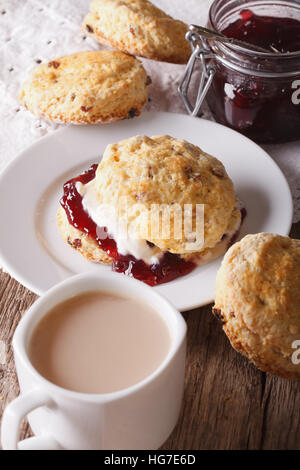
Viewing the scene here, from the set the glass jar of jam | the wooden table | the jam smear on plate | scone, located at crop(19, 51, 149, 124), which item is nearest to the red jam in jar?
A: the glass jar of jam

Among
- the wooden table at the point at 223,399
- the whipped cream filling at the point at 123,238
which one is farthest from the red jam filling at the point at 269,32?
the wooden table at the point at 223,399

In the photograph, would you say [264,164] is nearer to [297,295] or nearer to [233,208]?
[233,208]

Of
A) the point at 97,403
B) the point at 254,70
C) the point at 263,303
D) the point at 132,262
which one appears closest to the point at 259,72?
the point at 254,70

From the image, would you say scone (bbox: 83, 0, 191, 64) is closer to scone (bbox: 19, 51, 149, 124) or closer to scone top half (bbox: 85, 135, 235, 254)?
scone (bbox: 19, 51, 149, 124)

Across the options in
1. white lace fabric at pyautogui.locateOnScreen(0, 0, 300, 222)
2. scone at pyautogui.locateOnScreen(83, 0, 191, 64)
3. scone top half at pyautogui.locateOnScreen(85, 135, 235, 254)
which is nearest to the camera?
scone top half at pyautogui.locateOnScreen(85, 135, 235, 254)

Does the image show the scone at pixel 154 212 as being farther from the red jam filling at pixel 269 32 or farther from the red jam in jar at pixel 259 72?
the red jam filling at pixel 269 32

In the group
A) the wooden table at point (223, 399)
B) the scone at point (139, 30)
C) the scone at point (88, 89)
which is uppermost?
the scone at point (139, 30)

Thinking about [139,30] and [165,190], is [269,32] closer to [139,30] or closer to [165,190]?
[139,30]
